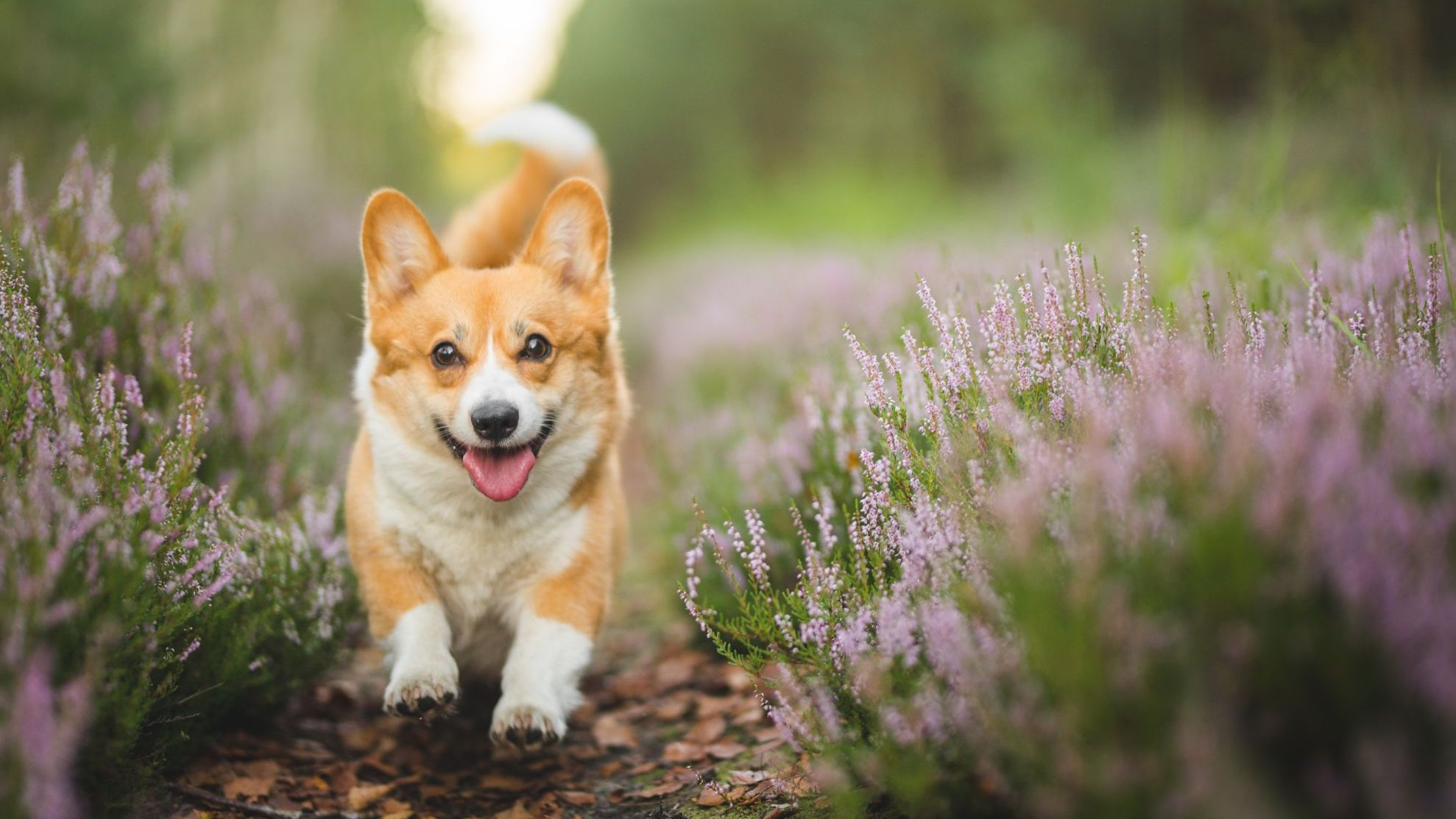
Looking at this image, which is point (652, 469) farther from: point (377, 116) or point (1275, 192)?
point (377, 116)

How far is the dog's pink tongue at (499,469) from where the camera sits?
7.82 ft

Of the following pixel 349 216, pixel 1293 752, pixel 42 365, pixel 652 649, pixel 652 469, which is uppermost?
pixel 349 216

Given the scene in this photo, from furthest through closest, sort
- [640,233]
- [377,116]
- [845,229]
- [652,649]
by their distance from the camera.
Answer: [640,233] → [377,116] → [845,229] → [652,649]

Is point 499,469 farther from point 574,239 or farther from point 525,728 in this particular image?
point 574,239

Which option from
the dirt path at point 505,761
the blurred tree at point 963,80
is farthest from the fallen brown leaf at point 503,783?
the blurred tree at point 963,80

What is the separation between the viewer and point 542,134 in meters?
3.82

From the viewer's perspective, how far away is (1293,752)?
1.16 metres

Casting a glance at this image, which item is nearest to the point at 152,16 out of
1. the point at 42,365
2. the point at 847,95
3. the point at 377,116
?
the point at 42,365

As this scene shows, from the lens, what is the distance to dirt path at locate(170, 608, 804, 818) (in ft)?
6.94

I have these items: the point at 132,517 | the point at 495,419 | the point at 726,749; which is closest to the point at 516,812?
the point at 726,749

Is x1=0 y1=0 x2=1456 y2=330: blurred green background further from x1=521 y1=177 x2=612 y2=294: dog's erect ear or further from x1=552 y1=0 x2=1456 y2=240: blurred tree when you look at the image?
x1=521 y1=177 x2=612 y2=294: dog's erect ear

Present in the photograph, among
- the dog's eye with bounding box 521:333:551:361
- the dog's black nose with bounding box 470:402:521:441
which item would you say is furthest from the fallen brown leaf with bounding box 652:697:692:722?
the dog's eye with bounding box 521:333:551:361

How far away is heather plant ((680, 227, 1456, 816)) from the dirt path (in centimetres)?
51

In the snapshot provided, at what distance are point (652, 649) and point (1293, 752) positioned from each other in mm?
2420
